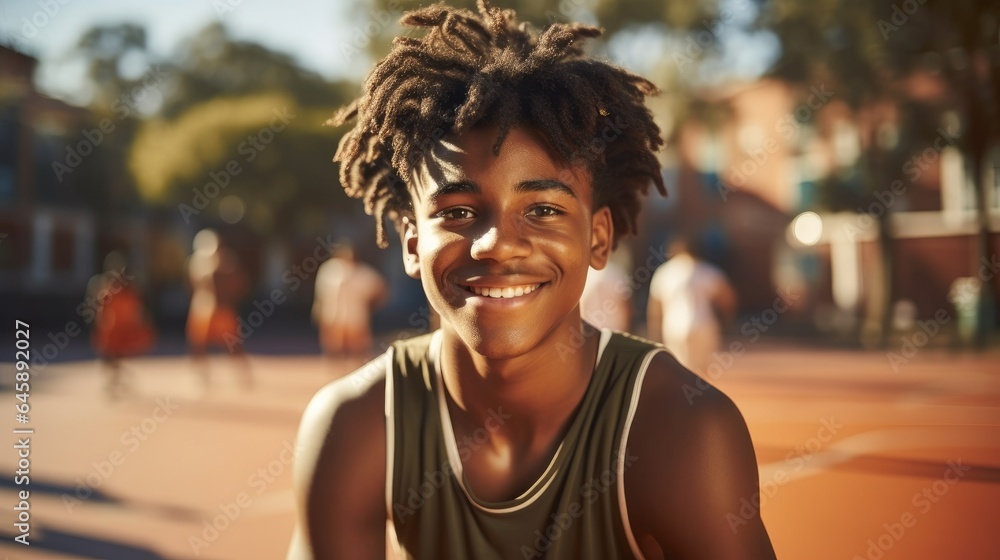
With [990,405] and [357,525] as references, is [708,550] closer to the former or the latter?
[357,525]

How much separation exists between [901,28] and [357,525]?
753 inches

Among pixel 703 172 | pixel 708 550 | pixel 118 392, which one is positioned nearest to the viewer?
pixel 708 550

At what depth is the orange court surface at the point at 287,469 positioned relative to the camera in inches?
174

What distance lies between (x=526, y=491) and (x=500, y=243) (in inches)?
22.9

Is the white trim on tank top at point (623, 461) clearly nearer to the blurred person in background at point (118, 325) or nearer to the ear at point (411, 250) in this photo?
the ear at point (411, 250)

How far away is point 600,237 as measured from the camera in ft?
6.92

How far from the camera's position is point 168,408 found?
30.9 ft

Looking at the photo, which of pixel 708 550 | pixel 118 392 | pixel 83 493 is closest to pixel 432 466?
pixel 708 550
